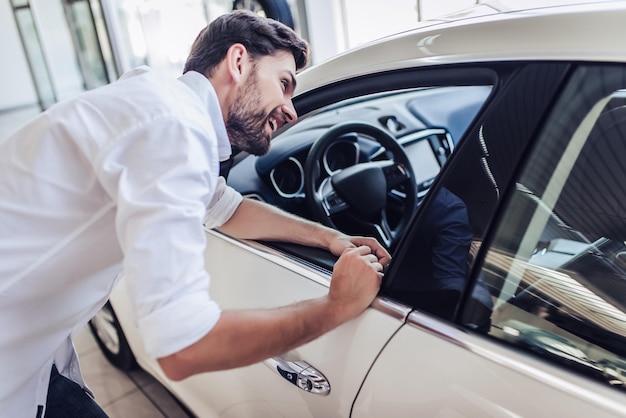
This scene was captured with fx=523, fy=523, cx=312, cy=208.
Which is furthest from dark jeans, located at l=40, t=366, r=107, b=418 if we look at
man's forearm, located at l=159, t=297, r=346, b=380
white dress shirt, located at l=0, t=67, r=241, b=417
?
man's forearm, located at l=159, t=297, r=346, b=380

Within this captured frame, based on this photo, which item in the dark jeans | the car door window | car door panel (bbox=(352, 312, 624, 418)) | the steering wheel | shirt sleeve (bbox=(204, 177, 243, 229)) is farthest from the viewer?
the steering wheel

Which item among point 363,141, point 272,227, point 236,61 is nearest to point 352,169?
point 363,141

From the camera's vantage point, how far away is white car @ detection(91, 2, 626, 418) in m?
0.81

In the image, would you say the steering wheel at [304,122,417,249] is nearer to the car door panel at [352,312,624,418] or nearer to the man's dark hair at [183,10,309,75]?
the man's dark hair at [183,10,309,75]

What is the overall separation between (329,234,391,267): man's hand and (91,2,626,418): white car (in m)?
0.03

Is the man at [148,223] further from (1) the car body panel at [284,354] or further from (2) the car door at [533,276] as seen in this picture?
(2) the car door at [533,276]

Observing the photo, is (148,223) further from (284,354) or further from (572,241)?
(572,241)

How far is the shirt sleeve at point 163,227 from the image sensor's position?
78cm

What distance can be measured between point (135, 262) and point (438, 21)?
832mm

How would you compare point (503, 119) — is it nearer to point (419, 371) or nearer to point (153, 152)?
point (419, 371)

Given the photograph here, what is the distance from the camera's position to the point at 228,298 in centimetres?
137

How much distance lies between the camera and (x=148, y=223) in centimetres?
79

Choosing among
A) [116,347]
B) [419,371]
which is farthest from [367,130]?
[116,347]

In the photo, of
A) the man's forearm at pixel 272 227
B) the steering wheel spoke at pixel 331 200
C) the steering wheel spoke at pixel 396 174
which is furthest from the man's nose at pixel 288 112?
the steering wheel spoke at pixel 396 174
